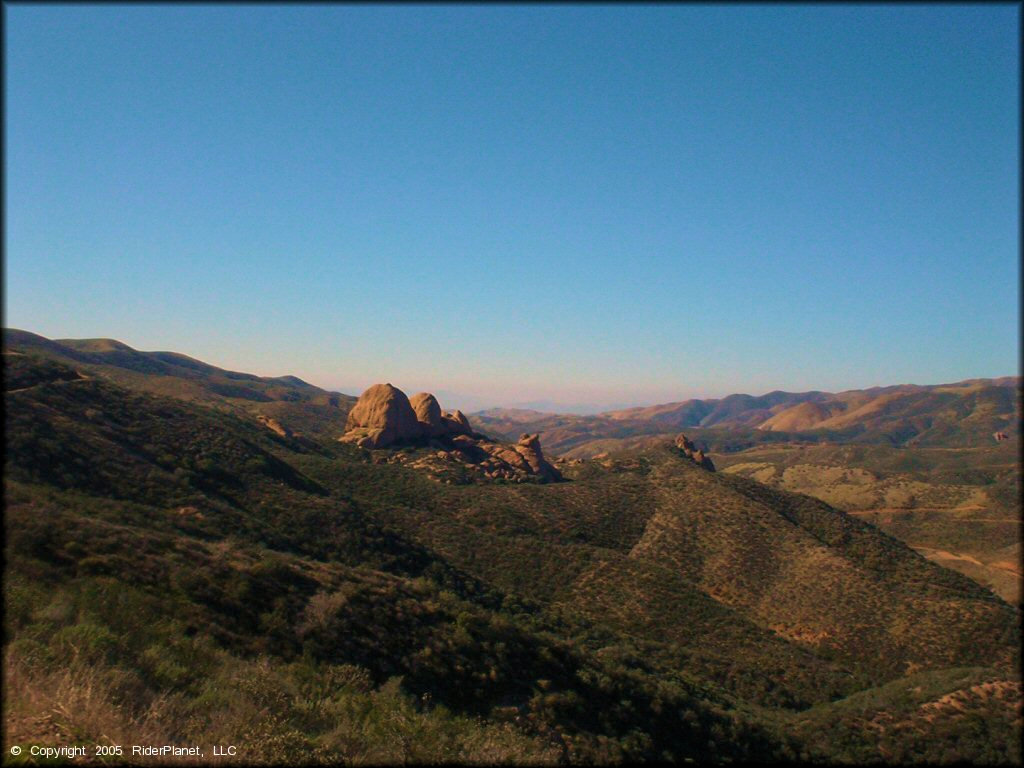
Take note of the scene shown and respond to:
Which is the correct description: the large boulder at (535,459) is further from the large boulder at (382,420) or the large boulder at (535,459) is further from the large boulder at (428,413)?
the large boulder at (382,420)

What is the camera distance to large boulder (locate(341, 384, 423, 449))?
73.6m

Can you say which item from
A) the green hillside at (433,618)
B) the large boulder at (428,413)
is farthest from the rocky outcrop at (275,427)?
the large boulder at (428,413)

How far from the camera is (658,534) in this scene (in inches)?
1956

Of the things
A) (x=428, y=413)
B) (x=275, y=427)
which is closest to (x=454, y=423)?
(x=428, y=413)

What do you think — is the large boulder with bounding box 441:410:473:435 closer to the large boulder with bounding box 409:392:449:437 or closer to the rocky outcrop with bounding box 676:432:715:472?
the large boulder with bounding box 409:392:449:437

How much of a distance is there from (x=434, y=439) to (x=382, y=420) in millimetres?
7823

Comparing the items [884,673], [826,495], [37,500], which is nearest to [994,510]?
[826,495]

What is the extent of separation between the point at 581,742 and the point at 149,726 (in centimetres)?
785

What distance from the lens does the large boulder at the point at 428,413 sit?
79.1 m

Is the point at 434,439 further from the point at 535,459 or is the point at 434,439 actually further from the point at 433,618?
the point at 433,618

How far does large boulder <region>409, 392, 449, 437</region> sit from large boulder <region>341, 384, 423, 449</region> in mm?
1089

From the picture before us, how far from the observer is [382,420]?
75.4 m

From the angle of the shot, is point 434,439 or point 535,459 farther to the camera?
Answer: point 434,439

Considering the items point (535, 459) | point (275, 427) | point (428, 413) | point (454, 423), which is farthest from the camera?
point (454, 423)
